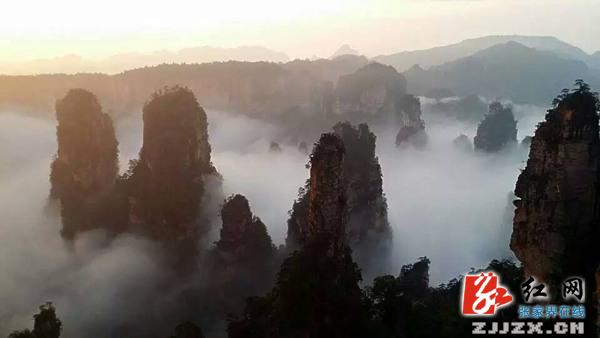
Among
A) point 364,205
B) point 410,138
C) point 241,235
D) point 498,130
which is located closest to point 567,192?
point 241,235

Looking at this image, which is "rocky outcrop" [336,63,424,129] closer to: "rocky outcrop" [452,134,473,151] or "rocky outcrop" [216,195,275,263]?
"rocky outcrop" [452,134,473,151]

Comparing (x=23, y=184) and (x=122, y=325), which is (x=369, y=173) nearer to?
(x=122, y=325)

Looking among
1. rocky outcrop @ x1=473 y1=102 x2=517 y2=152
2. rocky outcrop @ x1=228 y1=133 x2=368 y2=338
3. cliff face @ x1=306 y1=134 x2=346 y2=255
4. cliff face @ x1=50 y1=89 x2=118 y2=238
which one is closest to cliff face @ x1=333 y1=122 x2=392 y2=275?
cliff face @ x1=306 y1=134 x2=346 y2=255

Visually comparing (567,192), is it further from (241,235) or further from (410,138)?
(410,138)

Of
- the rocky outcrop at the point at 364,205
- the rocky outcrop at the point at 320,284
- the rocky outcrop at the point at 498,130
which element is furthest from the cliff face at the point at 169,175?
the rocky outcrop at the point at 498,130

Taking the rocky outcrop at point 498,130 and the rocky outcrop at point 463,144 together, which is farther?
the rocky outcrop at point 463,144

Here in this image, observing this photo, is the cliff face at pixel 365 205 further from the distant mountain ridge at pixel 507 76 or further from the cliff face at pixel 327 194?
the distant mountain ridge at pixel 507 76

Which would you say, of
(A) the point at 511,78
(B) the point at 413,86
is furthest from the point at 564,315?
(A) the point at 511,78
